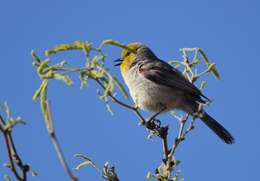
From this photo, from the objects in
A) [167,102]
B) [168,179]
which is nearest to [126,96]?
[168,179]

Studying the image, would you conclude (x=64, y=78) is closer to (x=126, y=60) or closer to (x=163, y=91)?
(x=163, y=91)

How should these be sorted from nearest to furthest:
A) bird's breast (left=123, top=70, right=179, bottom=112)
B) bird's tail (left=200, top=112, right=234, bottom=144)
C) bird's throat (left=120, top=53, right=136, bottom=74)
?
bird's tail (left=200, top=112, right=234, bottom=144) → bird's breast (left=123, top=70, right=179, bottom=112) → bird's throat (left=120, top=53, right=136, bottom=74)

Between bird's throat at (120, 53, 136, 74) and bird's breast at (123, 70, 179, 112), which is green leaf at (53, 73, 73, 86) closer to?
bird's breast at (123, 70, 179, 112)

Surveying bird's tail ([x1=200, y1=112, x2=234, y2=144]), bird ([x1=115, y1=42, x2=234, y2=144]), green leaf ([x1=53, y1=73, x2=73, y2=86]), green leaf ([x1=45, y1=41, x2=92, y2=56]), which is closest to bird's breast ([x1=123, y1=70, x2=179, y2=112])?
bird ([x1=115, y1=42, x2=234, y2=144])

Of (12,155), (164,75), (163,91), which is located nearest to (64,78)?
(12,155)

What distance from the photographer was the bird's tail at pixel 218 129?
5.28m

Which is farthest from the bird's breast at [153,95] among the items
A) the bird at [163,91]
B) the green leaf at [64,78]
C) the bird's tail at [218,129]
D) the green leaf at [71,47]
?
the green leaf at [64,78]

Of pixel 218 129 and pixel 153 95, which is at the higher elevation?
pixel 153 95

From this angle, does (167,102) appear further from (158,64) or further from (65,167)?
(65,167)

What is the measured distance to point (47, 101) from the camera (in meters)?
1.31

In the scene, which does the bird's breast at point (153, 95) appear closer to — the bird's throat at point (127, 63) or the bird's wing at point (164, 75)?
the bird's wing at point (164, 75)

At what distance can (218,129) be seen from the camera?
5.45 m

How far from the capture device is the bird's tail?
5277mm

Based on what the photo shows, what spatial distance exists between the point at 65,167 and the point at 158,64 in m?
5.23
